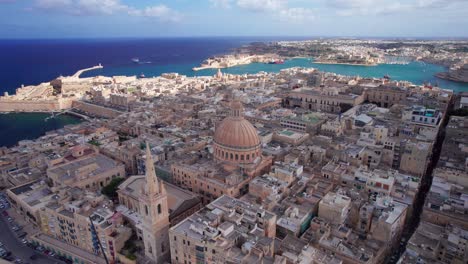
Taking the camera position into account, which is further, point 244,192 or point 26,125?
point 26,125

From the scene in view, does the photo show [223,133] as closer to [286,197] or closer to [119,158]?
[286,197]

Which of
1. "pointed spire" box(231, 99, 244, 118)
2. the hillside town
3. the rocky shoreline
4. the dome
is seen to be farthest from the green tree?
the rocky shoreline

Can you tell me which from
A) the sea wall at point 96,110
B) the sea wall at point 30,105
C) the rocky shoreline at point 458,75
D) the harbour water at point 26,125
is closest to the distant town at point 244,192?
the harbour water at point 26,125

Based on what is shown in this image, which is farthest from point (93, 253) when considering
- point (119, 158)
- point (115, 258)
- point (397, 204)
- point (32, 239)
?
point (397, 204)

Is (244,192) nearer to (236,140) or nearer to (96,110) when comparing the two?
(236,140)

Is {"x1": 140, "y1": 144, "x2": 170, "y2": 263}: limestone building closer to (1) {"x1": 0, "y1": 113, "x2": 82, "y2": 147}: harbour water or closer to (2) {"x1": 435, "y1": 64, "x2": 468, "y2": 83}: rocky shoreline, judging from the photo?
(1) {"x1": 0, "y1": 113, "x2": 82, "y2": 147}: harbour water

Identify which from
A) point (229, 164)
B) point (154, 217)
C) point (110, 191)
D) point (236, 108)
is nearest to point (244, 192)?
point (229, 164)
